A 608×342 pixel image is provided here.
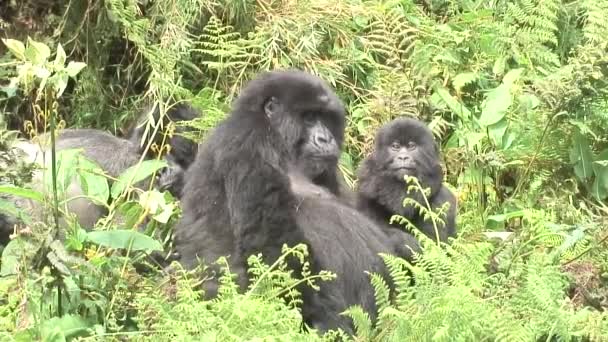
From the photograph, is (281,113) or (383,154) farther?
(383,154)

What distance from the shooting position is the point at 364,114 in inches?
259

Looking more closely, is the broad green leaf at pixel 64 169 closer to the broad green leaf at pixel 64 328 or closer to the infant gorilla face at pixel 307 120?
the broad green leaf at pixel 64 328

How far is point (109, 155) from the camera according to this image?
6.06 m

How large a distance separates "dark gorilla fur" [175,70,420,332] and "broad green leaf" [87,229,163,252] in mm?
381

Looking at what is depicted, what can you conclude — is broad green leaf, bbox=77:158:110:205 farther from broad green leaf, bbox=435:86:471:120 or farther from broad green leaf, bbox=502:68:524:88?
broad green leaf, bbox=502:68:524:88

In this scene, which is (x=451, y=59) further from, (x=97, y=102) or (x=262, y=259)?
(x=262, y=259)

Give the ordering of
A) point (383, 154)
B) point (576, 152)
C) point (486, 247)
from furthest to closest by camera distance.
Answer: point (576, 152) → point (383, 154) → point (486, 247)

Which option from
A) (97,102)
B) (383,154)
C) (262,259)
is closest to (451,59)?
(383,154)

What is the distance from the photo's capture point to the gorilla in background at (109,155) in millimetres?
5750

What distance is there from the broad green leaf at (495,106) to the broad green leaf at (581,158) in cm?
59

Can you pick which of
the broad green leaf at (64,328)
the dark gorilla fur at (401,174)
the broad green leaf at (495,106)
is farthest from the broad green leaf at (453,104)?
the broad green leaf at (64,328)

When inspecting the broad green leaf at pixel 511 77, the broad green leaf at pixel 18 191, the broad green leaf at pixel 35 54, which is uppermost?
the broad green leaf at pixel 35 54

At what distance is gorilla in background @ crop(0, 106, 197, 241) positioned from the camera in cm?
575

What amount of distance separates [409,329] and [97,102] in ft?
13.0
